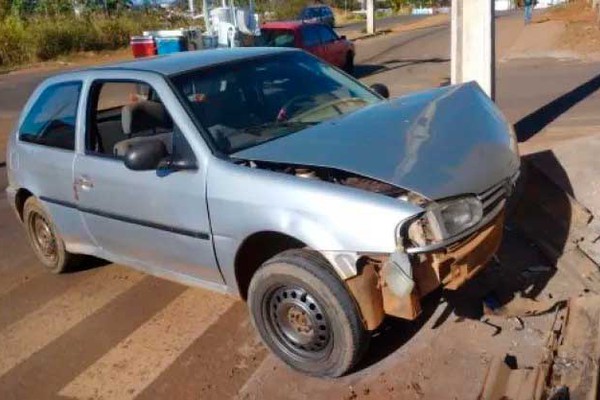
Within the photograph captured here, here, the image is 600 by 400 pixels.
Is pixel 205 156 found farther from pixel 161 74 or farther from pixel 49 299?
pixel 49 299

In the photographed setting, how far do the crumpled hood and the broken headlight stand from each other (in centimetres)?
5

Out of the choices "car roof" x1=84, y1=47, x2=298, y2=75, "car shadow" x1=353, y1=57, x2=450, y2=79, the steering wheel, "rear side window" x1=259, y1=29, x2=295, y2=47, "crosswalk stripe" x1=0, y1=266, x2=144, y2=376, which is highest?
"car roof" x1=84, y1=47, x2=298, y2=75

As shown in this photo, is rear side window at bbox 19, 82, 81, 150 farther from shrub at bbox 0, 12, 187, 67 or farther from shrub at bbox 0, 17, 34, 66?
shrub at bbox 0, 17, 34, 66

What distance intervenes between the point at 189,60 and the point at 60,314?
6.56 ft

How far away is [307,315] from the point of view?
11.9 ft

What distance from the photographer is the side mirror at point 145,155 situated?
3.95 m

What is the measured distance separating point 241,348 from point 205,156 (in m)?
1.16

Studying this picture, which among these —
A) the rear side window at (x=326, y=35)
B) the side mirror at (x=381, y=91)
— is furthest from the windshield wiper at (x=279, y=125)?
the rear side window at (x=326, y=35)

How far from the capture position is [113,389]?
3.88 meters

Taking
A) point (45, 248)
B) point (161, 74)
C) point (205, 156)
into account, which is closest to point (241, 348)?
point (205, 156)

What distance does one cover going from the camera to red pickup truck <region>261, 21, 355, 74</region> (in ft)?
58.7

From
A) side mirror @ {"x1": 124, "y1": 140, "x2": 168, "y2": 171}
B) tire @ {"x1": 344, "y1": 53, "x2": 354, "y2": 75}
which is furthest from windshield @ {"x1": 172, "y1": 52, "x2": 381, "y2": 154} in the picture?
tire @ {"x1": 344, "y1": 53, "x2": 354, "y2": 75}

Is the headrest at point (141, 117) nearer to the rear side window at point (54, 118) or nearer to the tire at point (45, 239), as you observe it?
the rear side window at point (54, 118)

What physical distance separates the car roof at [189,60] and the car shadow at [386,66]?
1506 centimetres
